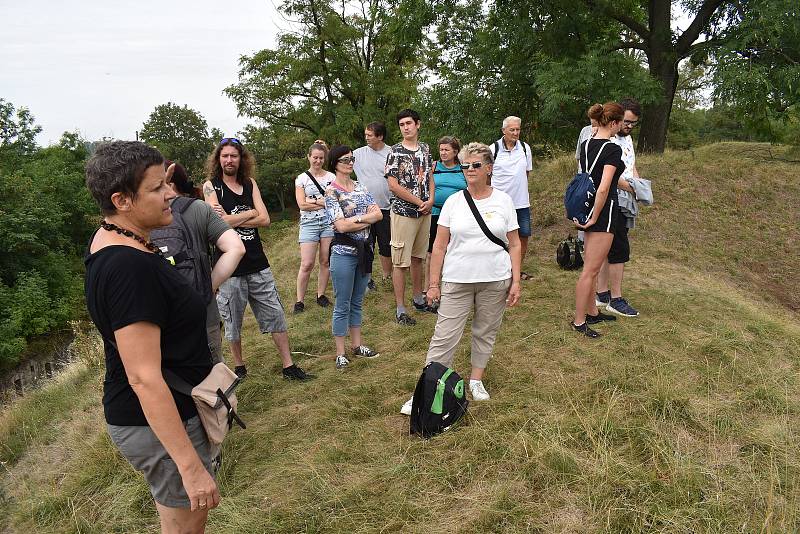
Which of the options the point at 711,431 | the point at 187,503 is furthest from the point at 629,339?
the point at 187,503

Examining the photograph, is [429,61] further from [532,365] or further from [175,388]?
[175,388]

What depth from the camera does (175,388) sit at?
1.67 meters

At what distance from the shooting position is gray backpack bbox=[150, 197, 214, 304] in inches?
104

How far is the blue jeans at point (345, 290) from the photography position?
4141 millimetres

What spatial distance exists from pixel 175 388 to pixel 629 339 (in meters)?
3.95

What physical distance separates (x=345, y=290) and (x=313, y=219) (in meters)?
2.07

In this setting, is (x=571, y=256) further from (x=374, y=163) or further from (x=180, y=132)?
(x=180, y=132)

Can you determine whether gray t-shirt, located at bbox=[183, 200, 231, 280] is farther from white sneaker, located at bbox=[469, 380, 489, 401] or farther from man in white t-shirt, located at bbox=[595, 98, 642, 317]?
man in white t-shirt, located at bbox=[595, 98, 642, 317]

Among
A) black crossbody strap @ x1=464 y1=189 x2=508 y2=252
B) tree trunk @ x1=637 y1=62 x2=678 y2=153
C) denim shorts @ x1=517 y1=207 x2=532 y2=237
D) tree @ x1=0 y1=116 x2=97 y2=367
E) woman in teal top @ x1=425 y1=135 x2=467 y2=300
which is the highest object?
tree trunk @ x1=637 y1=62 x2=678 y2=153

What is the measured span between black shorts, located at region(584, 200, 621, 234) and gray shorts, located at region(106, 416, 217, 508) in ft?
12.1

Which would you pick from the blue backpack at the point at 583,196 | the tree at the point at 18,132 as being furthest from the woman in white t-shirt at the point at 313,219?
the tree at the point at 18,132

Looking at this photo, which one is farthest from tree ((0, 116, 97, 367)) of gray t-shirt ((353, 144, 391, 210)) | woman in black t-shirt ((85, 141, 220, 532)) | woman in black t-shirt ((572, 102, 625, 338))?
woman in black t-shirt ((85, 141, 220, 532))

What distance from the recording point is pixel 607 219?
428cm

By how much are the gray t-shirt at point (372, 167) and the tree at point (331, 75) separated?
15.0 metres
